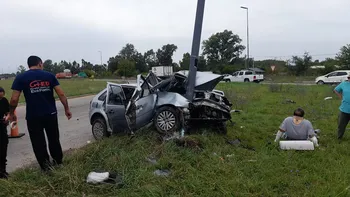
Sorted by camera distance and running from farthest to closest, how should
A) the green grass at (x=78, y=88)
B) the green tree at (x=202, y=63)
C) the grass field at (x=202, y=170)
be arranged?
the green tree at (x=202, y=63) → the green grass at (x=78, y=88) → the grass field at (x=202, y=170)

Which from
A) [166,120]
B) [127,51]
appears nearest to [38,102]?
[166,120]

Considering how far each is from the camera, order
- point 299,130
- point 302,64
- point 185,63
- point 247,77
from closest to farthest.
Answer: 1. point 299,130
2. point 247,77
3. point 302,64
4. point 185,63

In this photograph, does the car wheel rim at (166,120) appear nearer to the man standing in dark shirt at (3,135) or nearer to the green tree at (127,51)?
the man standing in dark shirt at (3,135)

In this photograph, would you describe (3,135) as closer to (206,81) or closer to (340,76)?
(206,81)

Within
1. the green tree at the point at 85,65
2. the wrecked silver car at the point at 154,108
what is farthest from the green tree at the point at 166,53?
the wrecked silver car at the point at 154,108

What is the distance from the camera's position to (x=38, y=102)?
14.1 ft

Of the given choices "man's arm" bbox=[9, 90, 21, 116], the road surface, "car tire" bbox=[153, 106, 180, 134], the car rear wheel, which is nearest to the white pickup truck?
the road surface

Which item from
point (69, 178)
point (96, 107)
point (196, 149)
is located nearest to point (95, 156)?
point (69, 178)

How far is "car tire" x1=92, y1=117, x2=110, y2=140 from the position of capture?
23.5 feet

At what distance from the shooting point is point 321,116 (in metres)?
9.49

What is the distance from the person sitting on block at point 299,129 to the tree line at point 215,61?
33987 millimetres

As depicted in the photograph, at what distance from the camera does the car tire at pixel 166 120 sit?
6449 millimetres

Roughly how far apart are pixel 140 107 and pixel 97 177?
261cm

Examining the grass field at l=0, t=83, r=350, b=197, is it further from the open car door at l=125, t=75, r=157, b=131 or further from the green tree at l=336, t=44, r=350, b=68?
the green tree at l=336, t=44, r=350, b=68
